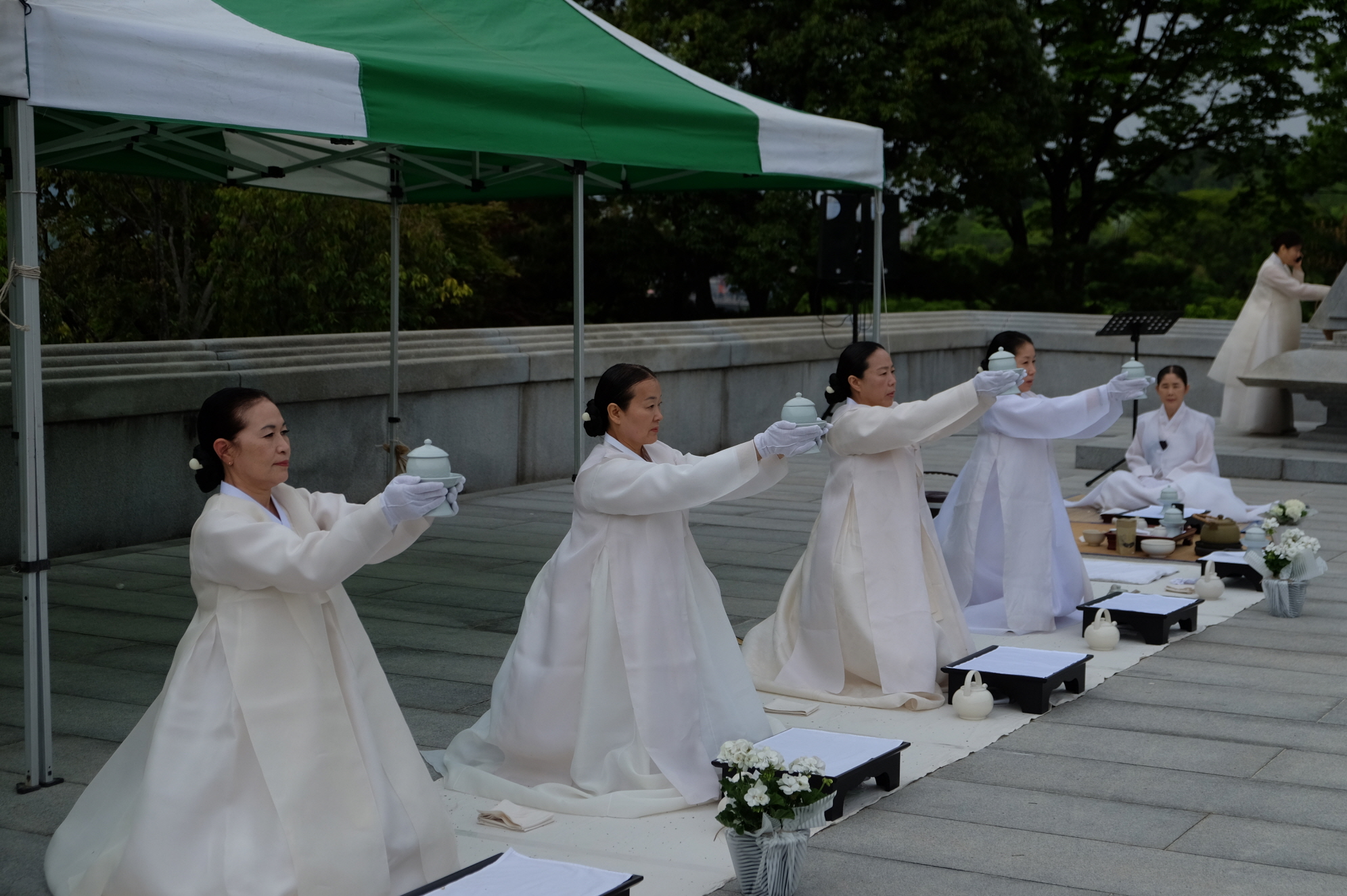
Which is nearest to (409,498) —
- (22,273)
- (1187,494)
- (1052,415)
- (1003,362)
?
(22,273)

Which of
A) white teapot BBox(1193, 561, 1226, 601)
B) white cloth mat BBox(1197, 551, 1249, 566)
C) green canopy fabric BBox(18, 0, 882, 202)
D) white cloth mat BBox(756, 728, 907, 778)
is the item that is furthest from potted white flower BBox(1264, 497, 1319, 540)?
white cloth mat BBox(756, 728, 907, 778)

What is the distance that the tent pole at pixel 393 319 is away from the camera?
8797mm

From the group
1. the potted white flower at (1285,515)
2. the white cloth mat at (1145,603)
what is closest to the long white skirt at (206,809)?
the white cloth mat at (1145,603)

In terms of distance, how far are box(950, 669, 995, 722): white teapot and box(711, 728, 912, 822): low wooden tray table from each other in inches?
22.8

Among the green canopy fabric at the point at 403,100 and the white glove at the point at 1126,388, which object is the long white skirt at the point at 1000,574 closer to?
the white glove at the point at 1126,388

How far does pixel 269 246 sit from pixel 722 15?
875 centimetres

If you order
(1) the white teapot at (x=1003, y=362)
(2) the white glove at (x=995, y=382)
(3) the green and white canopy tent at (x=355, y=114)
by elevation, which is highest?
(3) the green and white canopy tent at (x=355, y=114)

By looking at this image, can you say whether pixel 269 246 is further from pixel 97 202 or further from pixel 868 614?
pixel 868 614

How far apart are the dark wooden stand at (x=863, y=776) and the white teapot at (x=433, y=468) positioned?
115 cm

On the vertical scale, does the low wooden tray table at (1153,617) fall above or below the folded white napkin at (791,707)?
above

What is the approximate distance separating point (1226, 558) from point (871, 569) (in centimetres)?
313

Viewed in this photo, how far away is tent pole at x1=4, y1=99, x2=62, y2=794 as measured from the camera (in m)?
4.26

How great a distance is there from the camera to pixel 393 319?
9219 millimetres

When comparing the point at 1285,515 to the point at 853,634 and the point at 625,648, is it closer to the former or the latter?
the point at 853,634
